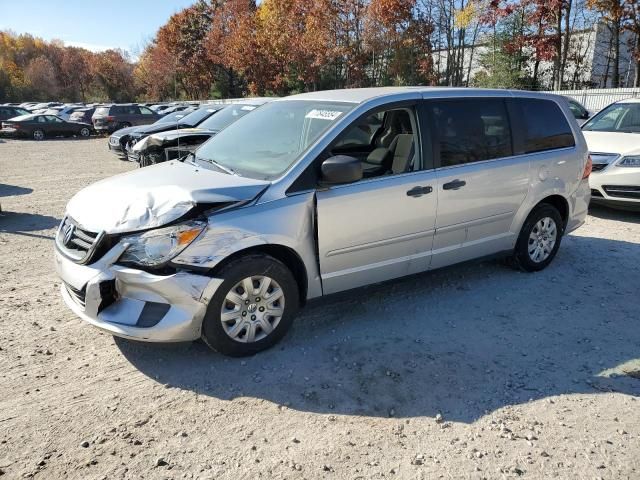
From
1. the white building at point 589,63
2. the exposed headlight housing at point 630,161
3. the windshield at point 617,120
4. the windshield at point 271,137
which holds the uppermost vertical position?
the white building at point 589,63

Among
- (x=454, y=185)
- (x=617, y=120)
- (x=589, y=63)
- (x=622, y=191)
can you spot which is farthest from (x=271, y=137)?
(x=589, y=63)

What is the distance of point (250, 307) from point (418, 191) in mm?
1695

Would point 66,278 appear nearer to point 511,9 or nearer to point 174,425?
point 174,425

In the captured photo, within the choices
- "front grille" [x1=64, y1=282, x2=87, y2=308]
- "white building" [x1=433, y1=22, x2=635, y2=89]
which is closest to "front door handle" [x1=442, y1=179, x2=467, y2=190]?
"front grille" [x1=64, y1=282, x2=87, y2=308]

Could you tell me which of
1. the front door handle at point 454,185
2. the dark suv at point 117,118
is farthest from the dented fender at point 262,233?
the dark suv at point 117,118

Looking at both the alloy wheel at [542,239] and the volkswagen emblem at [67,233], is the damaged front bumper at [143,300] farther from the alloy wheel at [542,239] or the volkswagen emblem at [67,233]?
the alloy wheel at [542,239]

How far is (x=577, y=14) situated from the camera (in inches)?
1057

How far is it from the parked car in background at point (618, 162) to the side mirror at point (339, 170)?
5.56m

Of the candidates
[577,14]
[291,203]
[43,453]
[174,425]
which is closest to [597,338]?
[291,203]

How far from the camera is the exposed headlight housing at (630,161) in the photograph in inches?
299

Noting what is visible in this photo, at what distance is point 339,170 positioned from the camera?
3.75 meters

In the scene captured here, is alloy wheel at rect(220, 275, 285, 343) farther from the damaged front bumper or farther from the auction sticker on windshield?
the auction sticker on windshield

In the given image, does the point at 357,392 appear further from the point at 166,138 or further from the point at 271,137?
the point at 166,138

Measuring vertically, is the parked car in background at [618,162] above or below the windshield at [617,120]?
below
